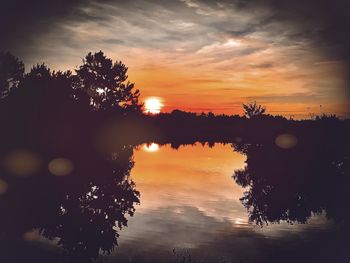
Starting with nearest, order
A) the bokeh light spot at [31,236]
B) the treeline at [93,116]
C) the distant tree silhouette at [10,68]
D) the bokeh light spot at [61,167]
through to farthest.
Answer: the bokeh light spot at [31,236]
the bokeh light spot at [61,167]
the treeline at [93,116]
the distant tree silhouette at [10,68]

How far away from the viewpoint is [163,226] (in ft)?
51.4

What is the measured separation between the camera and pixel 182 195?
2203cm

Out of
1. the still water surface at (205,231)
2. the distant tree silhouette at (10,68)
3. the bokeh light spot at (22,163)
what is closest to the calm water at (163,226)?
the still water surface at (205,231)

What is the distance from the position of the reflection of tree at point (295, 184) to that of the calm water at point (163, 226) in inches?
8.2

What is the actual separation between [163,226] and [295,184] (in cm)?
1277

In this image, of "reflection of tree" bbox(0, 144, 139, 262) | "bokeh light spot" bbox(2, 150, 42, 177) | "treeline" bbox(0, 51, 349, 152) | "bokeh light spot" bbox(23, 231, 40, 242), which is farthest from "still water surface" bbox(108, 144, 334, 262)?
"treeline" bbox(0, 51, 349, 152)

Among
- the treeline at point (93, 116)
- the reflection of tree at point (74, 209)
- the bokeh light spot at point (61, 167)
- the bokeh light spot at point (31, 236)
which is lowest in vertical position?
the bokeh light spot at point (31, 236)

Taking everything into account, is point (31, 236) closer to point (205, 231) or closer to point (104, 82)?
point (205, 231)

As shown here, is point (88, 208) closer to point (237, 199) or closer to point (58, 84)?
point (237, 199)

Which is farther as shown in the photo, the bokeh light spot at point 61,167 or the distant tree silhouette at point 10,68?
the distant tree silhouette at point 10,68

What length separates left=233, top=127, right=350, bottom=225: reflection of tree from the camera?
18500mm

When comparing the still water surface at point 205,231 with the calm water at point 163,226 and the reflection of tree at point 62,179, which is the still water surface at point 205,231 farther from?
the reflection of tree at point 62,179

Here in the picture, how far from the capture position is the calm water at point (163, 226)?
12.8m

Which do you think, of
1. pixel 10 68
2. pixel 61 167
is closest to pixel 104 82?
pixel 10 68
